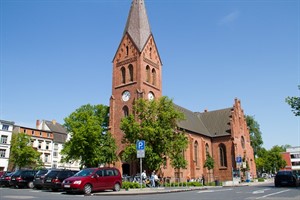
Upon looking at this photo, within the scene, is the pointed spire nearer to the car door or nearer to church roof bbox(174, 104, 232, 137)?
church roof bbox(174, 104, 232, 137)

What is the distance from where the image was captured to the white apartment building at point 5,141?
54938mm

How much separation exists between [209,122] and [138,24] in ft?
81.6

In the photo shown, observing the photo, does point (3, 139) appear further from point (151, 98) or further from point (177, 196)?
point (177, 196)

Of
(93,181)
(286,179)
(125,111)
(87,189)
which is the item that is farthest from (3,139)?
(286,179)

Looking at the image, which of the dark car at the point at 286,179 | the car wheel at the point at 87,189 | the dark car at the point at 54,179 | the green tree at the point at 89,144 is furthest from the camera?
the green tree at the point at 89,144

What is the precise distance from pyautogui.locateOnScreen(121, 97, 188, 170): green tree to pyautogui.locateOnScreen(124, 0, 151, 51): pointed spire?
12032 mm

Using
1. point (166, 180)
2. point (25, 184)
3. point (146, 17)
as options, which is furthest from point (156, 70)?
point (25, 184)

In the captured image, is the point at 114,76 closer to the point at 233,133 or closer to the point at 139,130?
the point at 139,130

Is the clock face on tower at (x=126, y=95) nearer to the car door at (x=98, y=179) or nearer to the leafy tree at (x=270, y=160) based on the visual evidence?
the car door at (x=98, y=179)

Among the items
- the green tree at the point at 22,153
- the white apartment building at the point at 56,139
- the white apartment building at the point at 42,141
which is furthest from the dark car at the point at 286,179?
the white apartment building at the point at 42,141

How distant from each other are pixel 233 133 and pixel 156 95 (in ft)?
55.8

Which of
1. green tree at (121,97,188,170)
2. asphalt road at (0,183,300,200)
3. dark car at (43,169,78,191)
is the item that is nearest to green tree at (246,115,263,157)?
green tree at (121,97,188,170)

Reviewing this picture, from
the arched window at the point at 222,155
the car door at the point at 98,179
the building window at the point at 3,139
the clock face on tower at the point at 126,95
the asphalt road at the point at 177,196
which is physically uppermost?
the clock face on tower at the point at 126,95

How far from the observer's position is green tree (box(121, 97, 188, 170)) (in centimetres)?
3167
